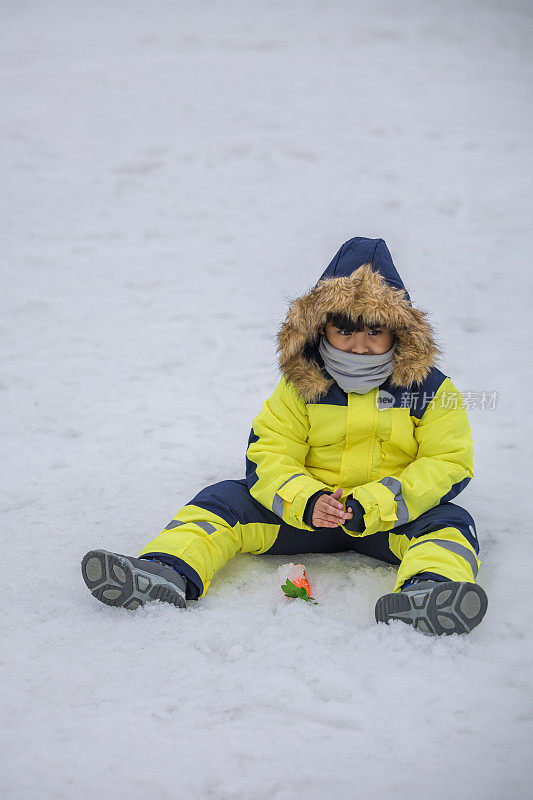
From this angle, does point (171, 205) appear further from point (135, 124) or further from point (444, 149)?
point (444, 149)

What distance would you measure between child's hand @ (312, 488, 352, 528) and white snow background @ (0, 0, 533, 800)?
0.23m

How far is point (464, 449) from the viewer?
7.75 feet

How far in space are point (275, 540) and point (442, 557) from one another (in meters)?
0.58

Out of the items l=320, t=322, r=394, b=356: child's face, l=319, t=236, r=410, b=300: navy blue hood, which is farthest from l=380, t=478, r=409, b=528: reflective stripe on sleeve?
l=319, t=236, r=410, b=300: navy blue hood

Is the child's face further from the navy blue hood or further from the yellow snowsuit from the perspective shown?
the navy blue hood

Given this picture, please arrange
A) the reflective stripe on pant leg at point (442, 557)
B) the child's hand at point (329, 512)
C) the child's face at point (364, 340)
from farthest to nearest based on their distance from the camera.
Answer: the child's face at point (364, 340) → the child's hand at point (329, 512) → the reflective stripe on pant leg at point (442, 557)

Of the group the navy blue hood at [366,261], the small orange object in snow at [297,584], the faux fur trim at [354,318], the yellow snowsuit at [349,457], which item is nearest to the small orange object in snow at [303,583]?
the small orange object in snow at [297,584]

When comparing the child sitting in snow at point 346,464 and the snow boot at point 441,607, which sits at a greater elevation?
the child sitting in snow at point 346,464

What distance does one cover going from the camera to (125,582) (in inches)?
83.6

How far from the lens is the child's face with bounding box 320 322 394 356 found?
2.36m

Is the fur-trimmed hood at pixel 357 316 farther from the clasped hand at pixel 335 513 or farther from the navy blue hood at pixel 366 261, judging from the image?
the clasped hand at pixel 335 513

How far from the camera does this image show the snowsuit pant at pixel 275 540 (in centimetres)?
218

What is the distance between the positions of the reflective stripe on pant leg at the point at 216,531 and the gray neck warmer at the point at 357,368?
0.48 meters

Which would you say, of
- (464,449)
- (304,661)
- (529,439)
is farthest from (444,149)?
(304,661)
